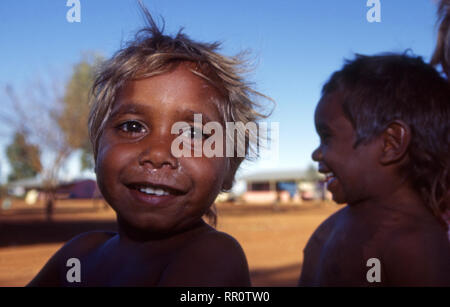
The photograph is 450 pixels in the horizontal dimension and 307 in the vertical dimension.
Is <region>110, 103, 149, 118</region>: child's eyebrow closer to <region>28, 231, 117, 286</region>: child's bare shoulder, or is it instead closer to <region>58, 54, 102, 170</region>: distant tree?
<region>28, 231, 117, 286</region>: child's bare shoulder

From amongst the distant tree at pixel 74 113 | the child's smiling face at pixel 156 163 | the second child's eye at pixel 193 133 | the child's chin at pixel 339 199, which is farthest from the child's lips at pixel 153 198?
the distant tree at pixel 74 113

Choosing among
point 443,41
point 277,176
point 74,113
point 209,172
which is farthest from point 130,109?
point 277,176

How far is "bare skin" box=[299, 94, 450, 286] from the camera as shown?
131 cm

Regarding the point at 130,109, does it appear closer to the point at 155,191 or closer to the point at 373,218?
the point at 155,191

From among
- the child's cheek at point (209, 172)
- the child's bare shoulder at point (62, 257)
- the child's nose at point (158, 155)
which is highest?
the child's nose at point (158, 155)

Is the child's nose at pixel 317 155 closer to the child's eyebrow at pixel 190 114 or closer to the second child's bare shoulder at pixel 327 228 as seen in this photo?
the second child's bare shoulder at pixel 327 228

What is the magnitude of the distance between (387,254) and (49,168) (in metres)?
24.0

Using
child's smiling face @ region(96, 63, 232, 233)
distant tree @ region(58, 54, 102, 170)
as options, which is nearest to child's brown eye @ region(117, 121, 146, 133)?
child's smiling face @ region(96, 63, 232, 233)

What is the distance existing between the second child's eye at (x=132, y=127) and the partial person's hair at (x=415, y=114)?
2.64ft

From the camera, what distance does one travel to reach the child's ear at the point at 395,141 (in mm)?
1510

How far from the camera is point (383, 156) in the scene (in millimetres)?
1544

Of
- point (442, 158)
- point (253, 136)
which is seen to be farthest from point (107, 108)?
point (442, 158)

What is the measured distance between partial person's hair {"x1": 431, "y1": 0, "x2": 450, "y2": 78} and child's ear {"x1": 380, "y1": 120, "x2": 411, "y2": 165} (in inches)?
17.7
